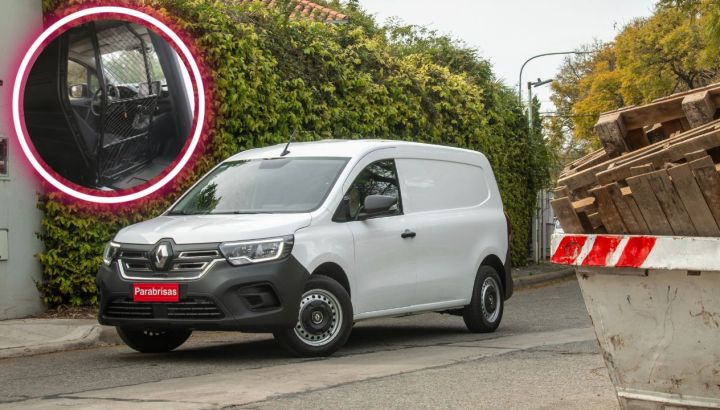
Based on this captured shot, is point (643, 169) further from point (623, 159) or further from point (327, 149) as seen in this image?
point (327, 149)

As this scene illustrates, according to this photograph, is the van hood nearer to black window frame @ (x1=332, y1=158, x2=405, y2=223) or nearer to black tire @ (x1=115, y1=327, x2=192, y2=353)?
black window frame @ (x1=332, y1=158, x2=405, y2=223)

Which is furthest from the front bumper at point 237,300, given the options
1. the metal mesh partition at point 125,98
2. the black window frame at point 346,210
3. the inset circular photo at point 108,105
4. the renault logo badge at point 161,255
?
the metal mesh partition at point 125,98

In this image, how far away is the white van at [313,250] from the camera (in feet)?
31.4

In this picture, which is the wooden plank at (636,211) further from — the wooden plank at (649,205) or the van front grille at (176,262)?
the van front grille at (176,262)

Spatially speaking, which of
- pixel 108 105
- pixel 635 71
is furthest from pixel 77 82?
pixel 635 71

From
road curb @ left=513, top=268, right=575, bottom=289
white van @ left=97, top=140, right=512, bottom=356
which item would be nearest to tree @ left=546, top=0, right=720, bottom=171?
road curb @ left=513, top=268, right=575, bottom=289

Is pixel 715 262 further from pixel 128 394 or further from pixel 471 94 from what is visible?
pixel 471 94

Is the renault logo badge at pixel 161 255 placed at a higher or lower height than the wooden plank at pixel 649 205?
higher

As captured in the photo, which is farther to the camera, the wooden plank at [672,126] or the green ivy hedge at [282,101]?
the green ivy hedge at [282,101]

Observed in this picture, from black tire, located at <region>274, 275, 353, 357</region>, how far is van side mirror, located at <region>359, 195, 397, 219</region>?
0.85m

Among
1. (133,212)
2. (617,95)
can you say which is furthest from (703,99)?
(617,95)

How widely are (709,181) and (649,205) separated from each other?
32cm

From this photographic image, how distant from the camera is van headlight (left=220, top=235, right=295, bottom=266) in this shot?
954 cm

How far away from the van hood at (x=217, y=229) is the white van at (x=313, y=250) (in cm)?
1
